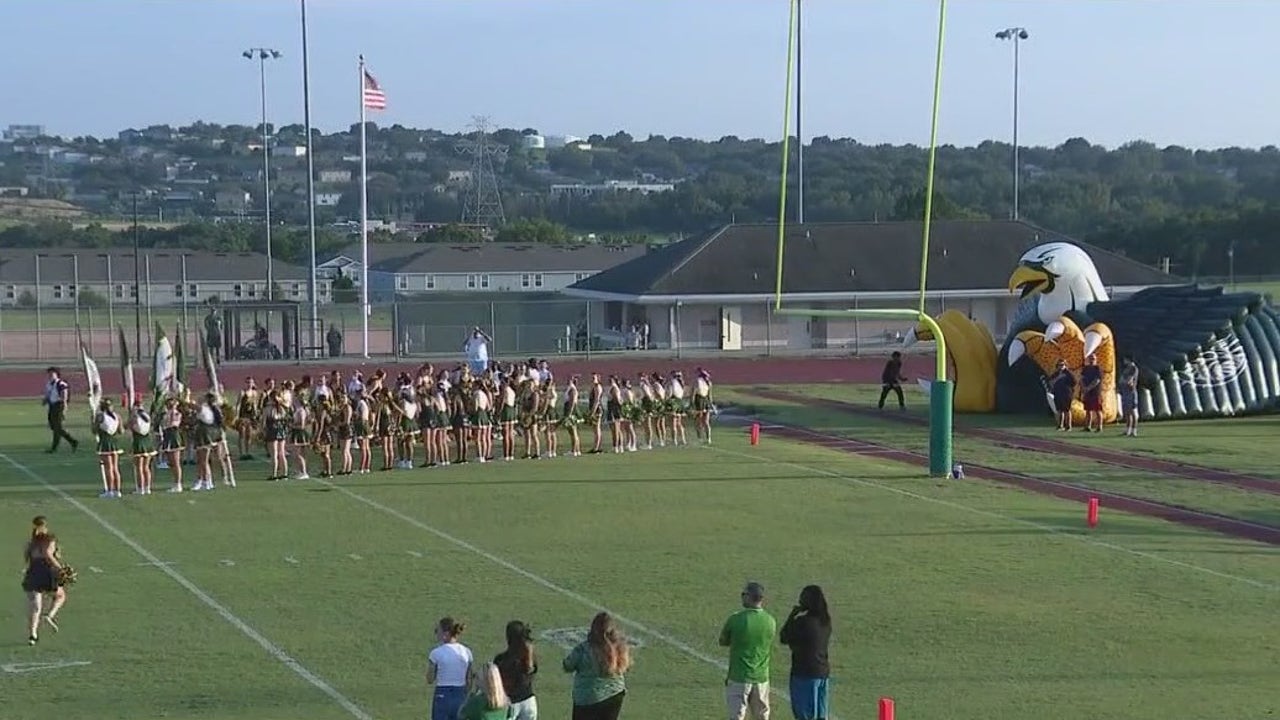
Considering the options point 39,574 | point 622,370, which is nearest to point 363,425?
point 39,574

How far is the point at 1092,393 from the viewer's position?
27.9 meters

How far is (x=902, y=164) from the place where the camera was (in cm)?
16762

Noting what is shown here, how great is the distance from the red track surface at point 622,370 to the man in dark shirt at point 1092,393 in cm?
1152

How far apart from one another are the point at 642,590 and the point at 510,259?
60989mm

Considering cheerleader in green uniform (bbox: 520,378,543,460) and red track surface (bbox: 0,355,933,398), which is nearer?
cheerleader in green uniform (bbox: 520,378,543,460)

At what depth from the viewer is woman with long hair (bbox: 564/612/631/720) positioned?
9.16 meters

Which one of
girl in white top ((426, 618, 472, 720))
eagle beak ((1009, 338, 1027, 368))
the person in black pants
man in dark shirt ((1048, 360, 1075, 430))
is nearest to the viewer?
girl in white top ((426, 618, 472, 720))

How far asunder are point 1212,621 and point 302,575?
7.93 meters

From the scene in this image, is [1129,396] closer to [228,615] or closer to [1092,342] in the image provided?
[1092,342]

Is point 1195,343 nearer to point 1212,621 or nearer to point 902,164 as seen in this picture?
point 1212,621

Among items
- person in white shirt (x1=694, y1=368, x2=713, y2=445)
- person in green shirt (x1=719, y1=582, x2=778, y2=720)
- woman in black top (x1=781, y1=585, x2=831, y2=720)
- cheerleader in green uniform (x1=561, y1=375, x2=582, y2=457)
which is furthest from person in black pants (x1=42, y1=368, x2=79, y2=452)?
woman in black top (x1=781, y1=585, x2=831, y2=720)

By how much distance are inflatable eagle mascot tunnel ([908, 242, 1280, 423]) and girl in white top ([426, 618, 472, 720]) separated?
19.9m

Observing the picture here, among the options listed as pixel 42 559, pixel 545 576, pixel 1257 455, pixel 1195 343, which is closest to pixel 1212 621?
pixel 545 576

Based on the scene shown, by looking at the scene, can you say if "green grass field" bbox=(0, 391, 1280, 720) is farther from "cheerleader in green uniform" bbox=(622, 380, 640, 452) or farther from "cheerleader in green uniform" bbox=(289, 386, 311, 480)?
"cheerleader in green uniform" bbox=(622, 380, 640, 452)
